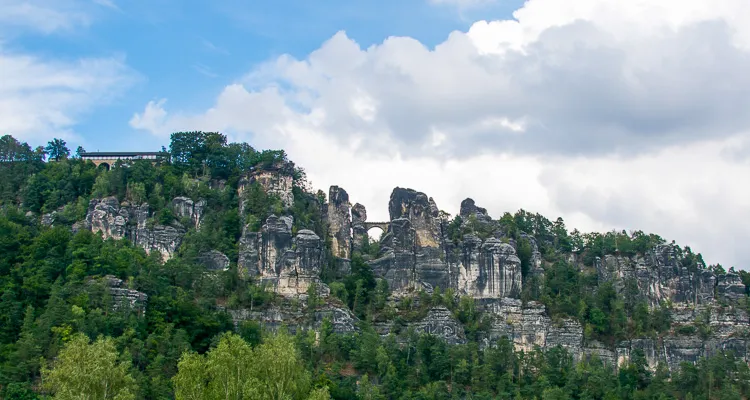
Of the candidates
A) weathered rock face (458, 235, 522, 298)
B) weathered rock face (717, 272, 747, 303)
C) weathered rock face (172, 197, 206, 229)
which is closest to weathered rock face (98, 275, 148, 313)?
weathered rock face (172, 197, 206, 229)

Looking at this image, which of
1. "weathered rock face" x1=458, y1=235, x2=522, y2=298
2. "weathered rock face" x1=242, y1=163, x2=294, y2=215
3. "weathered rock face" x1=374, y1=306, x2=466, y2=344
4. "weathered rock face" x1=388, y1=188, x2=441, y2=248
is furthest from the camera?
"weathered rock face" x1=242, y1=163, x2=294, y2=215

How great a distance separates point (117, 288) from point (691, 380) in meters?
38.3

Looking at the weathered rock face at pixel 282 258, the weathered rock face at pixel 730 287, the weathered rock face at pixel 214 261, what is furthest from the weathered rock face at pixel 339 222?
the weathered rock face at pixel 730 287

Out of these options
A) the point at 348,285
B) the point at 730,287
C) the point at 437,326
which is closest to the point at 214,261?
the point at 348,285

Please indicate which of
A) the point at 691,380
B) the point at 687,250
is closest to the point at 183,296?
the point at 691,380

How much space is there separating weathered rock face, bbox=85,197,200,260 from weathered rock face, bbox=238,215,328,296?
5.15m

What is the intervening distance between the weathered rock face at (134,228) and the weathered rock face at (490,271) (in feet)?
68.5

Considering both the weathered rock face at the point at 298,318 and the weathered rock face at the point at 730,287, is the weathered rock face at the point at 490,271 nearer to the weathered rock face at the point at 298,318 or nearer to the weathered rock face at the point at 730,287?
the weathered rock face at the point at 298,318

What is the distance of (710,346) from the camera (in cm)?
8038

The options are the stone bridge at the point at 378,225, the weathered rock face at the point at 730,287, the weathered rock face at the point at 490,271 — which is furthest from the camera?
the stone bridge at the point at 378,225

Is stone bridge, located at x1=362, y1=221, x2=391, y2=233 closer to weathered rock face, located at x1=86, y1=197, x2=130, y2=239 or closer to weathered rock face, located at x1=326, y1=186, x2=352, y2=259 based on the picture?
weathered rock face, located at x1=326, y1=186, x2=352, y2=259

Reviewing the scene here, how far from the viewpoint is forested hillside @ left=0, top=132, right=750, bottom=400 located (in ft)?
228

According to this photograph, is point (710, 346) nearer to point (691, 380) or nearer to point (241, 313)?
point (691, 380)

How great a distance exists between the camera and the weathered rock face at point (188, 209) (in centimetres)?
8306
